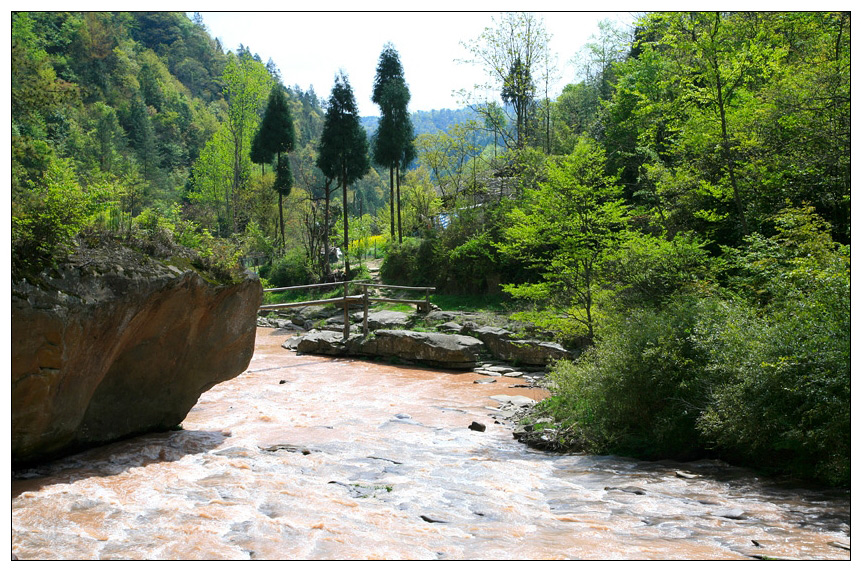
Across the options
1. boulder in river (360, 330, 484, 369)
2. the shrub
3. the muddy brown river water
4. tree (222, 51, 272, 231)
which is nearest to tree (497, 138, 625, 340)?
boulder in river (360, 330, 484, 369)

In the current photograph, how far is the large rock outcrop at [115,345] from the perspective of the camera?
480 centimetres

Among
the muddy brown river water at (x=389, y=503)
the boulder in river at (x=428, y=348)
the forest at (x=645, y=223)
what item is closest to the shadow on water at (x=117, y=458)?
the muddy brown river water at (x=389, y=503)

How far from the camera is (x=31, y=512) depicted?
446 cm

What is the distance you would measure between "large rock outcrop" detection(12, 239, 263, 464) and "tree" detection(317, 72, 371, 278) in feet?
70.2

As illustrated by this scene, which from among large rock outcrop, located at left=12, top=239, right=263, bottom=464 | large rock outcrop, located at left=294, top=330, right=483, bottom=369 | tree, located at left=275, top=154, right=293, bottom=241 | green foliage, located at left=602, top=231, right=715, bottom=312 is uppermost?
tree, located at left=275, top=154, right=293, bottom=241

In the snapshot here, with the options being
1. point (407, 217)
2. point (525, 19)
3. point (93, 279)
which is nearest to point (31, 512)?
point (93, 279)

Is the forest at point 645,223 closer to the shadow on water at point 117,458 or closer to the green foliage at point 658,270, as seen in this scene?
the green foliage at point 658,270

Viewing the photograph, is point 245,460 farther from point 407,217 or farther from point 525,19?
point 407,217

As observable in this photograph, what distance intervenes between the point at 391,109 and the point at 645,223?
1844 cm

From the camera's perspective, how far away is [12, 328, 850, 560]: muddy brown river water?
13.0ft

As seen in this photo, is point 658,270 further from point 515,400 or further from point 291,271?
point 291,271

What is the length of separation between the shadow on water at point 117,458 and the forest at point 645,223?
1847 millimetres

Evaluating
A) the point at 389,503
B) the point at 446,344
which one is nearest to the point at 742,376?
the point at 389,503

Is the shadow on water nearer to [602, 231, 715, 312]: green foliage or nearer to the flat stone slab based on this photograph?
the flat stone slab
